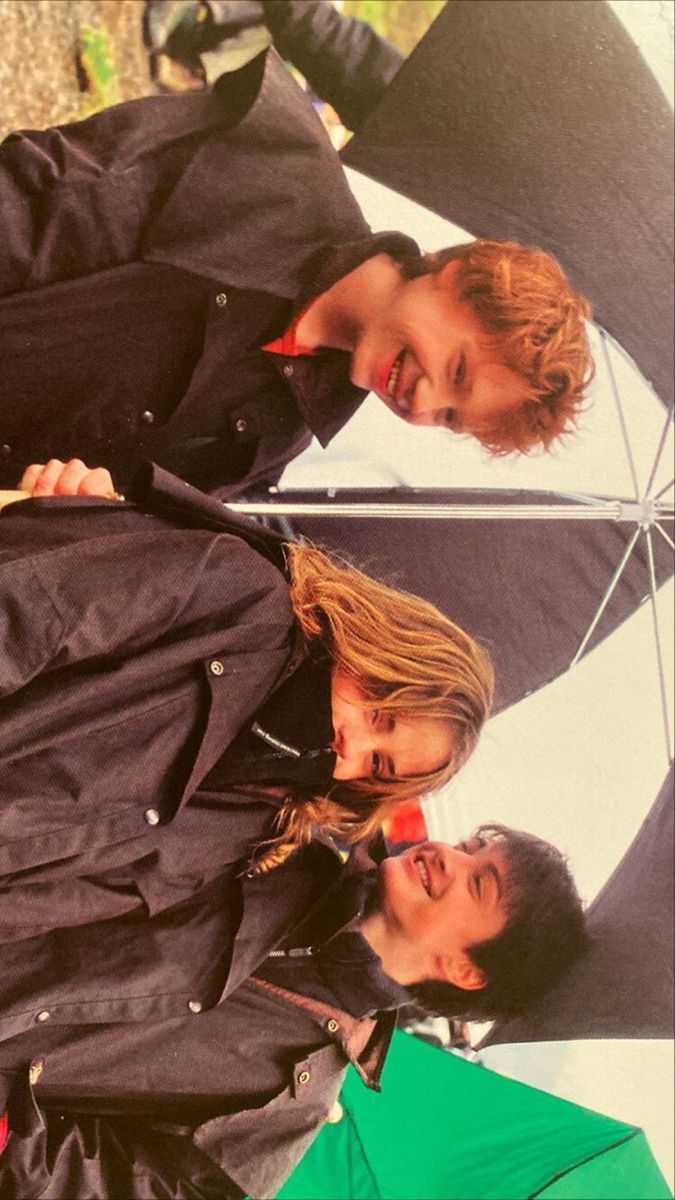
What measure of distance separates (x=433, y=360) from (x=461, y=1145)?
1.16 meters

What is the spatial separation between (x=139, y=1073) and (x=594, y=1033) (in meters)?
0.67

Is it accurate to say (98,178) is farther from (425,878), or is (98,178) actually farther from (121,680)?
(425,878)

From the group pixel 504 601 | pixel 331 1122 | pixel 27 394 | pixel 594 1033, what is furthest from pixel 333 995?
pixel 27 394

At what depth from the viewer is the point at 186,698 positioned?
1.20 m

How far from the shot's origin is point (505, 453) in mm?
1589

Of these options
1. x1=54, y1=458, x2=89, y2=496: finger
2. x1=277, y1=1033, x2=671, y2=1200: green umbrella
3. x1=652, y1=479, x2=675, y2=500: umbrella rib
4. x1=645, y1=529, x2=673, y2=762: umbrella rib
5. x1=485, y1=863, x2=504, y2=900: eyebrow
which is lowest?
x1=277, y1=1033, x2=671, y2=1200: green umbrella

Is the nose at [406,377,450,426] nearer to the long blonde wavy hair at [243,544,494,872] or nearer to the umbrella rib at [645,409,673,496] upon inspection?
the long blonde wavy hair at [243,544,494,872]

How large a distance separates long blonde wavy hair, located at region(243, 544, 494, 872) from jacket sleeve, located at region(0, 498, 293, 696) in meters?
0.13

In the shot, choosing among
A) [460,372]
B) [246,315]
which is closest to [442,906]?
[460,372]

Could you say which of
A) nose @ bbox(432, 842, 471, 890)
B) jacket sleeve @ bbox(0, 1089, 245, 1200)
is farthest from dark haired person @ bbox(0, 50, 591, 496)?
jacket sleeve @ bbox(0, 1089, 245, 1200)

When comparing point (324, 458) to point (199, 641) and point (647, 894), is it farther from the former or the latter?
point (647, 894)

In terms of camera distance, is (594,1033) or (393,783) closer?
(393,783)

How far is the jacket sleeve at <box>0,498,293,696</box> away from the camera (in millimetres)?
1004

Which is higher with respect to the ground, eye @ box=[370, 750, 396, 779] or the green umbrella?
eye @ box=[370, 750, 396, 779]
